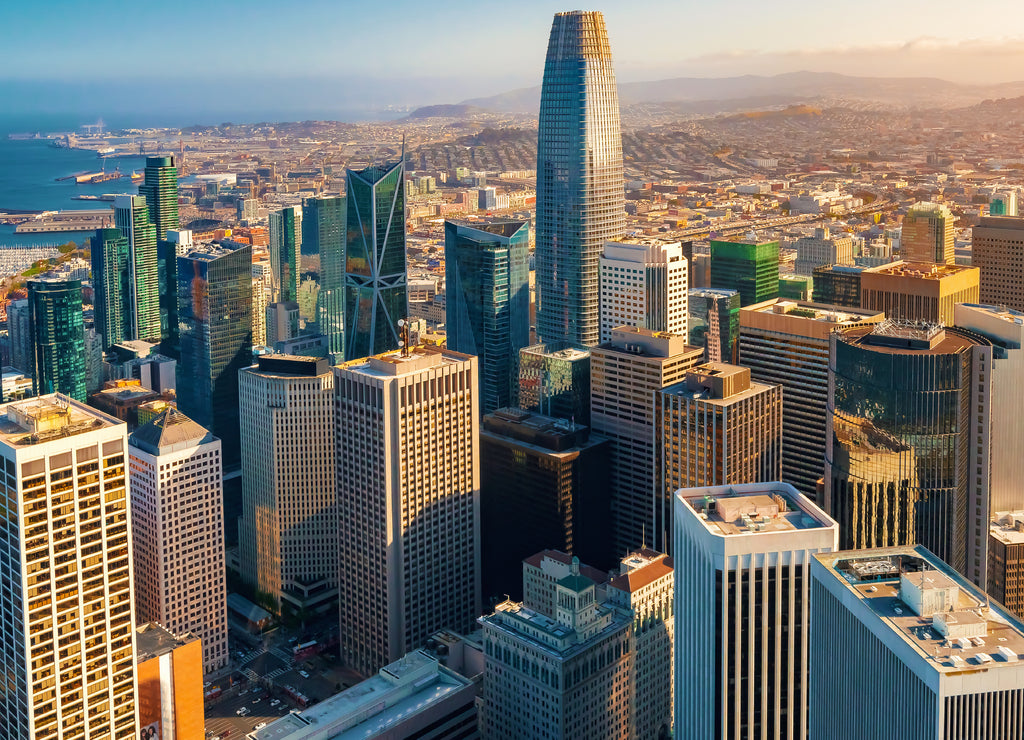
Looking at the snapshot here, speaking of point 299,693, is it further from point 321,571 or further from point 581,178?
point 581,178

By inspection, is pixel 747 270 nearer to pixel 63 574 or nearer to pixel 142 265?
pixel 142 265

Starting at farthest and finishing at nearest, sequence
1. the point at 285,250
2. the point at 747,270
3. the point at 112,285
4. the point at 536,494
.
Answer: the point at 285,250, the point at 112,285, the point at 747,270, the point at 536,494

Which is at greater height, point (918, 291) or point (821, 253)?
point (821, 253)

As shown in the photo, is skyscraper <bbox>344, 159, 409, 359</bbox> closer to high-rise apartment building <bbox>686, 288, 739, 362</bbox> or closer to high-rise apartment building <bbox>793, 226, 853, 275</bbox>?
high-rise apartment building <bbox>686, 288, 739, 362</bbox>

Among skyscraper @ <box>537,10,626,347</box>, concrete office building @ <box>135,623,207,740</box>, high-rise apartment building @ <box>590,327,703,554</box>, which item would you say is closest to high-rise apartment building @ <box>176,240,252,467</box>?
skyscraper @ <box>537,10,626,347</box>

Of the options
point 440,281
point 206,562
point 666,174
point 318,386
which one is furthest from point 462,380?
point 666,174

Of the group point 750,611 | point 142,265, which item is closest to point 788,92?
point 142,265

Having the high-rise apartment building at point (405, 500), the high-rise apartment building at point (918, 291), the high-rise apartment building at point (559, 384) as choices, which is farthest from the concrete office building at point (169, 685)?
the high-rise apartment building at point (918, 291)
